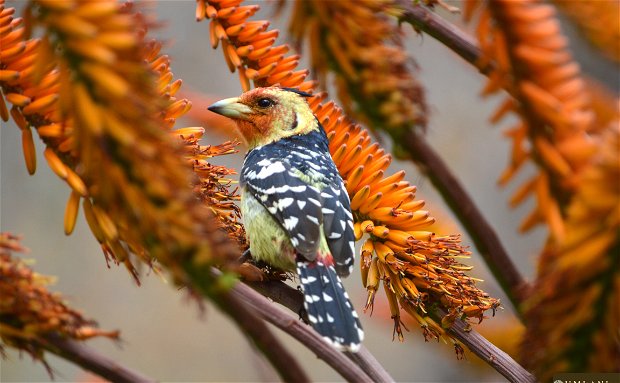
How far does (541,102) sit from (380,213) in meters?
0.89

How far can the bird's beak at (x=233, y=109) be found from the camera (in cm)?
255

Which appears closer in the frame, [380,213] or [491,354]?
[491,354]

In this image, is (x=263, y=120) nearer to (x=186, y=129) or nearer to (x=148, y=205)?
(x=186, y=129)

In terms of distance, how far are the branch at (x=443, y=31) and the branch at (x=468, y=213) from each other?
12cm

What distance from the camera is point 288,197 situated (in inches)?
90.8

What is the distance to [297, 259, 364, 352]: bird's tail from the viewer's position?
5.47ft

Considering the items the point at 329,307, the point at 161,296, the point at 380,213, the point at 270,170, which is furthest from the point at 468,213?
the point at 161,296

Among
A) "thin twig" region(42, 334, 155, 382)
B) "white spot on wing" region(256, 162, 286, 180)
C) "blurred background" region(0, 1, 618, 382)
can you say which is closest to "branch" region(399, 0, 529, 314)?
"thin twig" region(42, 334, 155, 382)

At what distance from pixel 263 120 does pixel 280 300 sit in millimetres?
1104

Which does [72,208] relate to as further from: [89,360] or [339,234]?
[339,234]

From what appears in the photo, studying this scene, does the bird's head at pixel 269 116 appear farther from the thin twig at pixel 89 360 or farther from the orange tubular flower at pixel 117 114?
the orange tubular flower at pixel 117 114

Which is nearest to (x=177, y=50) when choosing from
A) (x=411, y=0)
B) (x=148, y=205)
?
(x=411, y=0)

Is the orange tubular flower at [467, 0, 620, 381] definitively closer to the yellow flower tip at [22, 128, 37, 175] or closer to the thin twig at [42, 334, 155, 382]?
the thin twig at [42, 334, 155, 382]

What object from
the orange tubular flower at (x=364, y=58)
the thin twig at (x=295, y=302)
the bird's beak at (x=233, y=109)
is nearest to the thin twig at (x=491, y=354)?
the thin twig at (x=295, y=302)
